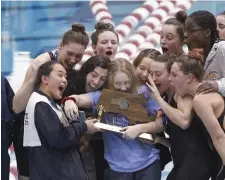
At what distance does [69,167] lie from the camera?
2947 mm

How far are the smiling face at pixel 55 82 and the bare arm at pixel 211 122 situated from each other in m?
0.60

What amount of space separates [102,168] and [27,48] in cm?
480

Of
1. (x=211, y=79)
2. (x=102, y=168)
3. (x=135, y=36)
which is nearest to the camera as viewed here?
(x=211, y=79)

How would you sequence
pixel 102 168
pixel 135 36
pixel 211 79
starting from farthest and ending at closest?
pixel 135 36, pixel 102 168, pixel 211 79

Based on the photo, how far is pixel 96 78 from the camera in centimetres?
311

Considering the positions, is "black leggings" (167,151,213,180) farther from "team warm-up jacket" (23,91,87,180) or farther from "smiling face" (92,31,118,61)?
"smiling face" (92,31,118,61)

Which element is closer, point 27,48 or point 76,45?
point 76,45

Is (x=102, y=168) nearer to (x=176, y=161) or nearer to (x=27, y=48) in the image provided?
(x=176, y=161)

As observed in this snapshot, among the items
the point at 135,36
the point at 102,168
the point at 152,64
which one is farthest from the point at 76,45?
the point at 135,36

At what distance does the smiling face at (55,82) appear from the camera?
3006 millimetres

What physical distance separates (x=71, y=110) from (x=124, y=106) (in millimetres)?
229

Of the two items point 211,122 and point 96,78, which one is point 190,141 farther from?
point 96,78

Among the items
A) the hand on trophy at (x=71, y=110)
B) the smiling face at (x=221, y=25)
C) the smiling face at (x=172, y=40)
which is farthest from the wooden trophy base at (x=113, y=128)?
the smiling face at (x=221, y=25)

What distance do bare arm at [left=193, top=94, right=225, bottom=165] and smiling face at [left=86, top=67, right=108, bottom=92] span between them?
1.62ft
